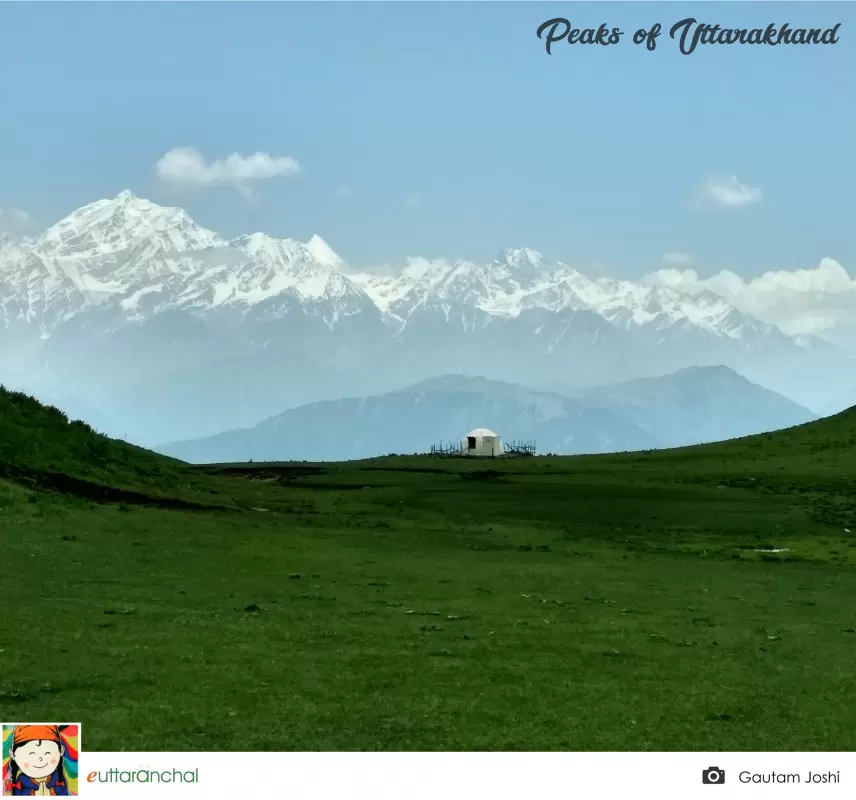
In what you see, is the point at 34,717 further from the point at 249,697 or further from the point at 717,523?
the point at 717,523

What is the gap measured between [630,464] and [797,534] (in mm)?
81791

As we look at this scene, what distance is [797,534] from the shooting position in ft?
235

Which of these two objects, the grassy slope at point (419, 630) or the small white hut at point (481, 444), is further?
the small white hut at point (481, 444)

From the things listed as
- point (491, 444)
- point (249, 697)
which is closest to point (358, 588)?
point (249, 697)

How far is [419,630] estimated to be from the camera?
32.6 metres

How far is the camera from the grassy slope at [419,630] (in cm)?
2280
